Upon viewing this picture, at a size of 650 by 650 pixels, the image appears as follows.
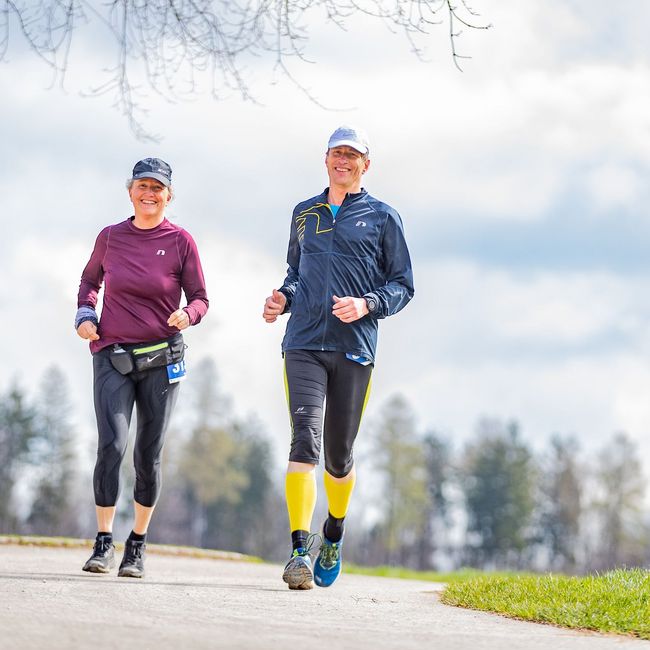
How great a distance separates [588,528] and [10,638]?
69506 mm

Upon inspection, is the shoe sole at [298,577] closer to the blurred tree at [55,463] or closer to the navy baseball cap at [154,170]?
the navy baseball cap at [154,170]

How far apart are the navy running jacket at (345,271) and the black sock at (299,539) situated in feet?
3.75

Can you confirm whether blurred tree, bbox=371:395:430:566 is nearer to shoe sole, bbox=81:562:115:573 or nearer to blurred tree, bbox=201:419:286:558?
blurred tree, bbox=201:419:286:558

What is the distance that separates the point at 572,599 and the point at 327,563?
1.61 meters

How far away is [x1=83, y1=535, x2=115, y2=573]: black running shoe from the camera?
7641 millimetres

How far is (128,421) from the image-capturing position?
7566 millimetres

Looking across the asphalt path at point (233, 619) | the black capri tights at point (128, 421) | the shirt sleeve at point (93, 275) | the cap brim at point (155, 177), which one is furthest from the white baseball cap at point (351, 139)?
the asphalt path at point (233, 619)

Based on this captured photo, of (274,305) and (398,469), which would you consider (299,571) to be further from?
(398,469)

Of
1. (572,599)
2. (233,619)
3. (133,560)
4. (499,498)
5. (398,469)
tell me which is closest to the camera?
(233,619)

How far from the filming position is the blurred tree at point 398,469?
206 ft

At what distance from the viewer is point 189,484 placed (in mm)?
69812

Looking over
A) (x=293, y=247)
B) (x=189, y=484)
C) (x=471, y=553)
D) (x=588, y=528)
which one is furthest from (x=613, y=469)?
(x=293, y=247)

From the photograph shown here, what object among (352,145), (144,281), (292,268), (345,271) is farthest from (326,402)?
(352,145)

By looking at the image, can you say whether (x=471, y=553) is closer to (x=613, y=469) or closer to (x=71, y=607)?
(x=613, y=469)
